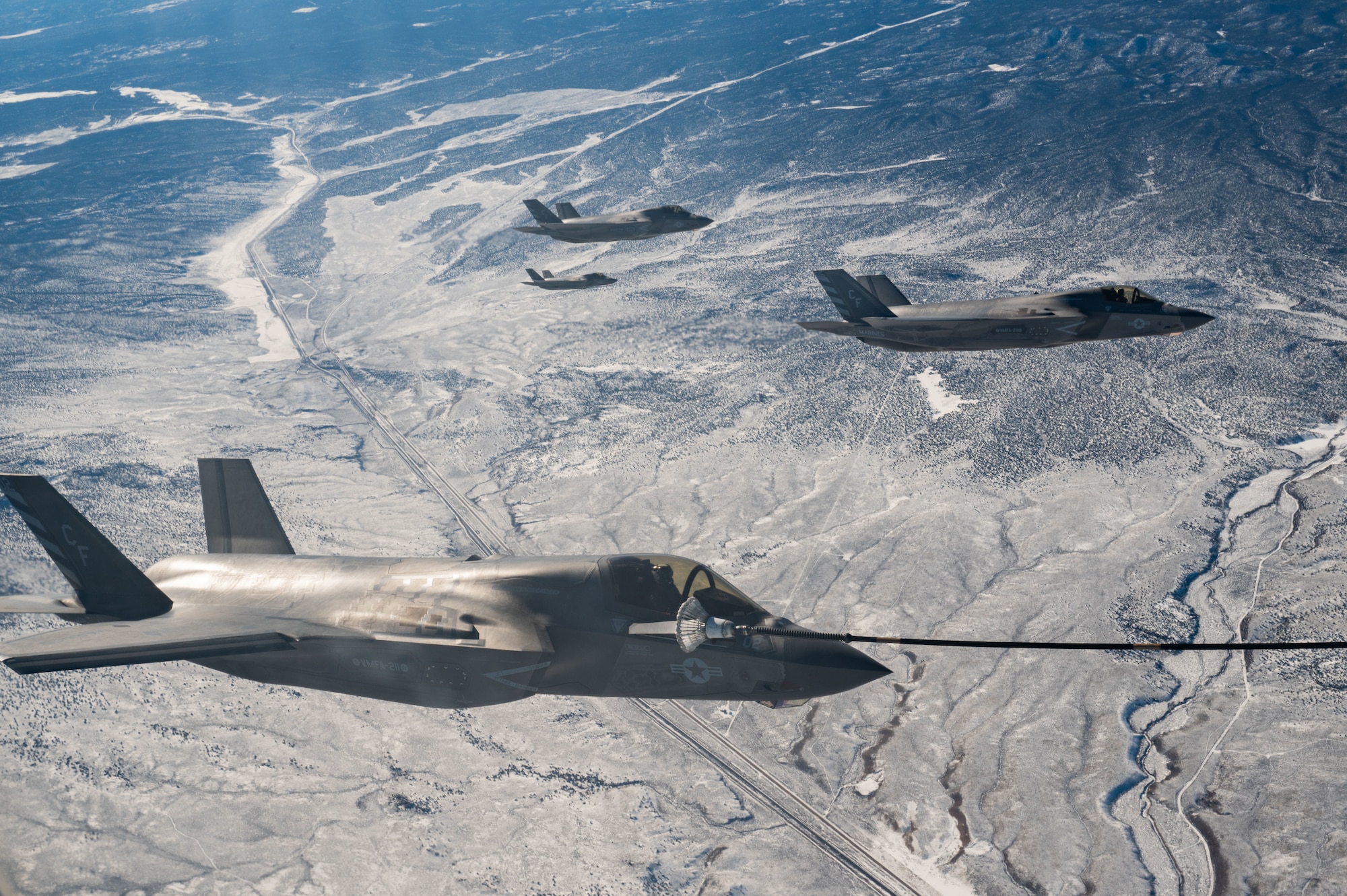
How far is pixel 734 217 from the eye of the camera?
118m

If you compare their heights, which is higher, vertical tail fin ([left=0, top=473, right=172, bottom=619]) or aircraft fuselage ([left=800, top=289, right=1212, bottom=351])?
vertical tail fin ([left=0, top=473, right=172, bottom=619])

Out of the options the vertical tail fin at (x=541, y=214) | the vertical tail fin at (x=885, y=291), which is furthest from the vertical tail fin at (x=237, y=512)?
the vertical tail fin at (x=541, y=214)

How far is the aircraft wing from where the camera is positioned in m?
18.0

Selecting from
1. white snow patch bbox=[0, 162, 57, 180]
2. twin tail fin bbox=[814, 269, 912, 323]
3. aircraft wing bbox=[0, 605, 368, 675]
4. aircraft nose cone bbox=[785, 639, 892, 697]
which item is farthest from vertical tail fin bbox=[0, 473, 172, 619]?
white snow patch bbox=[0, 162, 57, 180]

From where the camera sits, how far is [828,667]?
17.4 m

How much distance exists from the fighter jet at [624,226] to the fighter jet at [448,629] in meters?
39.5

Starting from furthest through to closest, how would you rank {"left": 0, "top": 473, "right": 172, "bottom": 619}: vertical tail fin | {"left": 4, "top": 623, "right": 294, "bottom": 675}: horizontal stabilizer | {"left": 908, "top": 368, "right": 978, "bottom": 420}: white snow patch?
{"left": 908, "top": 368, "right": 978, "bottom": 420}: white snow patch < {"left": 0, "top": 473, "right": 172, "bottom": 619}: vertical tail fin < {"left": 4, "top": 623, "right": 294, "bottom": 675}: horizontal stabilizer

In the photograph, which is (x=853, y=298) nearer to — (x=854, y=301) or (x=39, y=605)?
(x=854, y=301)

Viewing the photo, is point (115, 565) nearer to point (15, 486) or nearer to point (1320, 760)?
point (15, 486)

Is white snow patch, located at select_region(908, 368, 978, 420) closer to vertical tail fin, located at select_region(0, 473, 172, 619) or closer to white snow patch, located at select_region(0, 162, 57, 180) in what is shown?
vertical tail fin, located at select_region(0, 473, 172, 619)

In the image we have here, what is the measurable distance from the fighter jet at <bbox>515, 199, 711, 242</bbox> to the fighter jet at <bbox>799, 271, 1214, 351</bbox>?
763 inches

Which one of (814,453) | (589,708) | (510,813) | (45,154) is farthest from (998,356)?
(45,154)

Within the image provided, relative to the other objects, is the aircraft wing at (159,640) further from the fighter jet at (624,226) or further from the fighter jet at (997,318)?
the fighter jet at (624,226)

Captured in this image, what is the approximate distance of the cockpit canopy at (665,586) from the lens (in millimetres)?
18500
